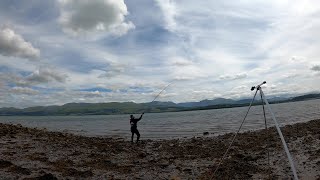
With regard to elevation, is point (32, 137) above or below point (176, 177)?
above

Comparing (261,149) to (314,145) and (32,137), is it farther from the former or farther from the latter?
(32,137)

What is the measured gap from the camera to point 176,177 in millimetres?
17406

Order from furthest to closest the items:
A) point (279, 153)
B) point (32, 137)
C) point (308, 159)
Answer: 1. point (32, 137)
2. point (279, 153)
3. point (308, 159)

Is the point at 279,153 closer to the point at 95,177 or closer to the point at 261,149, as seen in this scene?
the point at 261,149

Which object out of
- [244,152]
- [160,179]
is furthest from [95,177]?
[244,152]

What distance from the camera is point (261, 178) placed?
56.6ft

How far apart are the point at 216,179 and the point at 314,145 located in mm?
12536

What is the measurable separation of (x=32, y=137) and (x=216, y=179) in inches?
722

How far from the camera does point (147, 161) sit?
22.6 metres

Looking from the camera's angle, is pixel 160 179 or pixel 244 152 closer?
pixel 160 179

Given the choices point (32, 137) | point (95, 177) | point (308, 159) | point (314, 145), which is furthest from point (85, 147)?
point (314, 145)

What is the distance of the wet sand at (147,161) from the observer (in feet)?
57.8

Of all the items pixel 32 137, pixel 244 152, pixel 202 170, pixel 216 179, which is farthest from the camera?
pixel 32 137

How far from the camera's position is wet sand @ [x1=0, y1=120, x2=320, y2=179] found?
17609mm
